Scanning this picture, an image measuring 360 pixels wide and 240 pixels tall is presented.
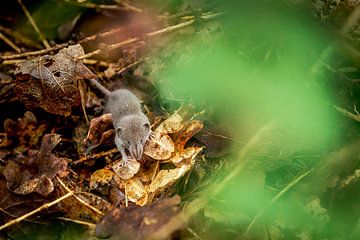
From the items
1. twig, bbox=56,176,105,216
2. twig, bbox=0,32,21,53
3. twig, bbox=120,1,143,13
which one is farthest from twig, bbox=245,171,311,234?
twig, bbox=0,32,21,53

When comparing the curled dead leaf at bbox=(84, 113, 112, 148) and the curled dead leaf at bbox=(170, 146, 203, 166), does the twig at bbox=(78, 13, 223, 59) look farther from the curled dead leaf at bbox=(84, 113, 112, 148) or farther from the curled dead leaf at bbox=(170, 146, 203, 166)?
the curled dead leaf at bbox=(170, 146, 203, 166)

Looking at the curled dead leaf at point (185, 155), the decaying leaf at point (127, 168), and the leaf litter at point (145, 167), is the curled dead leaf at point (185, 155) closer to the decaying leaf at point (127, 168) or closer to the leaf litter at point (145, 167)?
the leaf litter at point (145, 167)

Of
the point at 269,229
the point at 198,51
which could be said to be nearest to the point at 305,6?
the point at 198,51

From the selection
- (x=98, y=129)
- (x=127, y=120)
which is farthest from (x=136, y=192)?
(x=127, y=120)

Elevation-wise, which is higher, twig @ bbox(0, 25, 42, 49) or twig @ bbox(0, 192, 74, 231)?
twig @ bbox(0, 25, 42, 49)

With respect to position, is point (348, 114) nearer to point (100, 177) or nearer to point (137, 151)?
point (137, 151)

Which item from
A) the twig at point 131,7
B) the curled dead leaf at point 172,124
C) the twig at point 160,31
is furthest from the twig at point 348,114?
the twig at point 131,7
